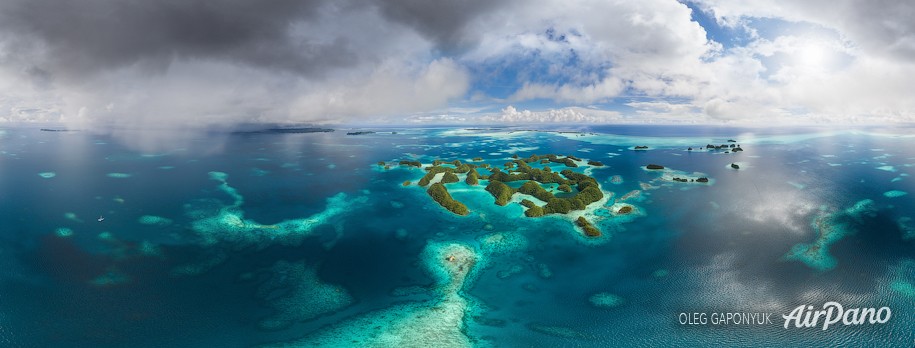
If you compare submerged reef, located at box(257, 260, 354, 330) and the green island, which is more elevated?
the green island

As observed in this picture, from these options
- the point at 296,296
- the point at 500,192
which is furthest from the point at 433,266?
the point at 500,192

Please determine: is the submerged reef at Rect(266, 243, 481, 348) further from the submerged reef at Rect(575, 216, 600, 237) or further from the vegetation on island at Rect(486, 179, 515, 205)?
the vegetation on island at Rect(486, 179, 515, 205)

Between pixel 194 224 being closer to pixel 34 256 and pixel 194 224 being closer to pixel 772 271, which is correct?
pixel 34 256

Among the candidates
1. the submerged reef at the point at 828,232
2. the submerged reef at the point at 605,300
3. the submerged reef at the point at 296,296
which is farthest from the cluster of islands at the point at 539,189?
the submerged reef at the point at 296,296

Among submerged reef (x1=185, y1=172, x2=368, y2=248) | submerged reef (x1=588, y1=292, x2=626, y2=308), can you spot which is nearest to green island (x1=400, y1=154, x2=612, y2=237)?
submerged reef (x1=588, y1=292, x2=626, y2=308)

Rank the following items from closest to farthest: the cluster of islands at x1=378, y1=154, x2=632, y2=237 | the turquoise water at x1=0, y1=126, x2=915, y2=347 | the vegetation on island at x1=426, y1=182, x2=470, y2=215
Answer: the turquoise water at x1=0, y1=126, x2=915, y2=347, the cluster of islands at x1=378, y1=154, x2=632, y2=237, the vegetation on island at x1=426, y1=182, x2=470, y2=215

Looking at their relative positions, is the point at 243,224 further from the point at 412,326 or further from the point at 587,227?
the point at 587,227

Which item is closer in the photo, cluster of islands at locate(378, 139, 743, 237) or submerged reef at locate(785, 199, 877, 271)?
submerged reef at locate(785, 199, 877, 271)
